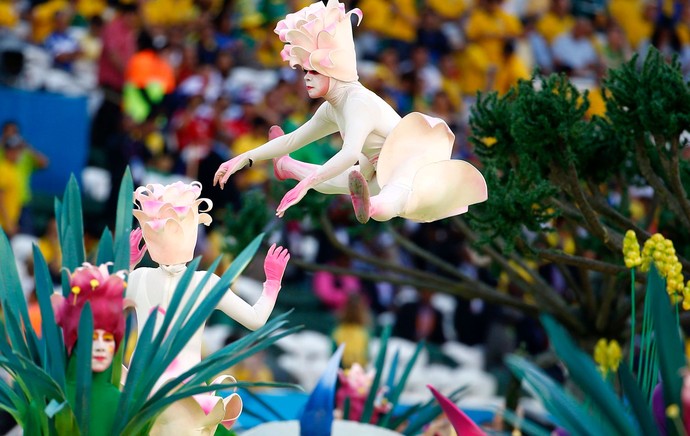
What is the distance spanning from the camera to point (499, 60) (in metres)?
13.3

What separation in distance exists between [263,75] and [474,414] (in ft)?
16.5

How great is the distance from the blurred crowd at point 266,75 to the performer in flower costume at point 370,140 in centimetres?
357

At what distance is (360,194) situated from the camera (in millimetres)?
5211

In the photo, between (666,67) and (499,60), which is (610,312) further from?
(499,60)

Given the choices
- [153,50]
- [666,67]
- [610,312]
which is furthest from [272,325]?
[153,50]

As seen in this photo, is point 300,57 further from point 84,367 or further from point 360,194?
point 84,367

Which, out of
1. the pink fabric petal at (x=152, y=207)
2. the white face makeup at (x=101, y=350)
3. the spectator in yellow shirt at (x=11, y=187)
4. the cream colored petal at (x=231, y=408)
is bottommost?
the spectator in yellow shirt at (x=11, y=187)

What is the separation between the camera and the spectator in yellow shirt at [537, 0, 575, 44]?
46.7 feet

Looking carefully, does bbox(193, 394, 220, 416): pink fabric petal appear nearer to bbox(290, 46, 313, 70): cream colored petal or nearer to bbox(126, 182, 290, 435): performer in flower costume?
bbox(126, 182, 290, 435): performer in flower costume

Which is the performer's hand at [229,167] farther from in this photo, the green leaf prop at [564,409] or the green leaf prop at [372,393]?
the green leaf prop at [372,393]

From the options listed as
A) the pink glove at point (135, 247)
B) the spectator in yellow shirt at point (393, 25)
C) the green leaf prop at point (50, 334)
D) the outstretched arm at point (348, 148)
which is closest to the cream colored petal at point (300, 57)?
the outstretched arm at point (348, 148)

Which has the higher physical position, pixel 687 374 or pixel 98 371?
pixel 687 374

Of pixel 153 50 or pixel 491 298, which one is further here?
pixel 153 50

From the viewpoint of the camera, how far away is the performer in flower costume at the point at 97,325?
5.20m
